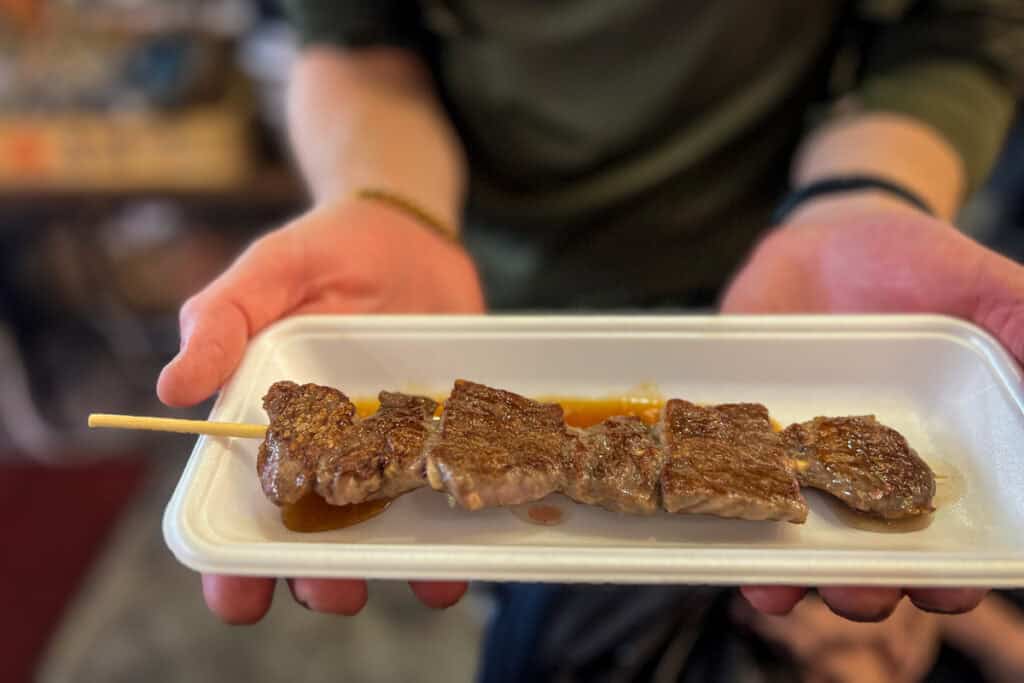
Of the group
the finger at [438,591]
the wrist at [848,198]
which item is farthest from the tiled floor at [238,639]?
the wrist at [848,198]

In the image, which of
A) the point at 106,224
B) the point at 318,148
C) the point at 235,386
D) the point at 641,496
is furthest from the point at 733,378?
the point at 106,224

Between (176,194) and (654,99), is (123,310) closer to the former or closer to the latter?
(176,194)

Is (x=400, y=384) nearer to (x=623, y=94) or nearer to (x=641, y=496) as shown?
(x=641, y=496)

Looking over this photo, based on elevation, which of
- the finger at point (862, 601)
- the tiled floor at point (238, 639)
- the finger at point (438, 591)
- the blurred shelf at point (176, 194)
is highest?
the finger at point (862, 601)

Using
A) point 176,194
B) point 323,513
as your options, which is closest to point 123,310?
point 176,194

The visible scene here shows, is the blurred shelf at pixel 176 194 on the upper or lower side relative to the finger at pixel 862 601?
lower

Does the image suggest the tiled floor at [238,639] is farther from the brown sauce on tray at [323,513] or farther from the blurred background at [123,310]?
the brown sauce on tray at [323,513]
